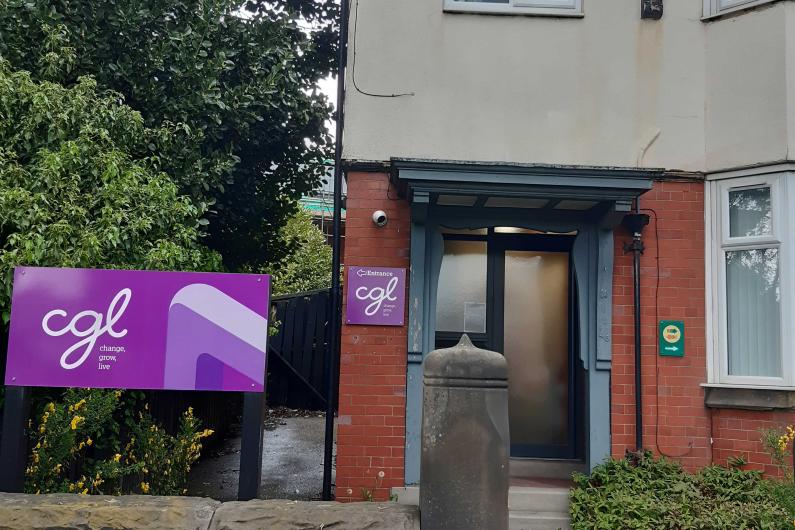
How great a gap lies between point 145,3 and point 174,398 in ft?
13.1

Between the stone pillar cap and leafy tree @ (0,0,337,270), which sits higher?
leafy tree @ (0,0,337,270)

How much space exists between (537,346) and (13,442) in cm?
445

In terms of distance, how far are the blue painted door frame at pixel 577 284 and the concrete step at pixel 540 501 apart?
0.44 m

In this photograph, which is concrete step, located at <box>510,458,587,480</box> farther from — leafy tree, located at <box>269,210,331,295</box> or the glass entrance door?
leafy tree, located at <box>269,210,331,295</box>

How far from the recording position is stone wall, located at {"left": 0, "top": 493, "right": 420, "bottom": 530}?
313 cm

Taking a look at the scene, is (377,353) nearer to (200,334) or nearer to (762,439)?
(200,334)

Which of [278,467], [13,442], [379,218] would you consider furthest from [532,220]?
[13,442]

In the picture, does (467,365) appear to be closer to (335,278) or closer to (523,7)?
(335,278)

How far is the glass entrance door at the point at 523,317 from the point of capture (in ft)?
20.1

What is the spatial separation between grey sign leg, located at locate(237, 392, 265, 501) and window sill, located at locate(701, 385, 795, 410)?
3.92 meters

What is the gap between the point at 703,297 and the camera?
A: 569 cm

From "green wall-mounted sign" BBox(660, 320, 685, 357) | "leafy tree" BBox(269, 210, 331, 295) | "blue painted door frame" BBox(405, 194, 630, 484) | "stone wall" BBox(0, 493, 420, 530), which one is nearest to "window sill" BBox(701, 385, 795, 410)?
"green wall-mounted sign" BBox(660, 320, 685, 357)

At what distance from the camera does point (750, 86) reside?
5.60m

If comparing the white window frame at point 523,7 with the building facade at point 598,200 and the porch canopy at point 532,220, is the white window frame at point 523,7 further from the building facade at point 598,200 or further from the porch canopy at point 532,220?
the porch canopy at point 532,220
